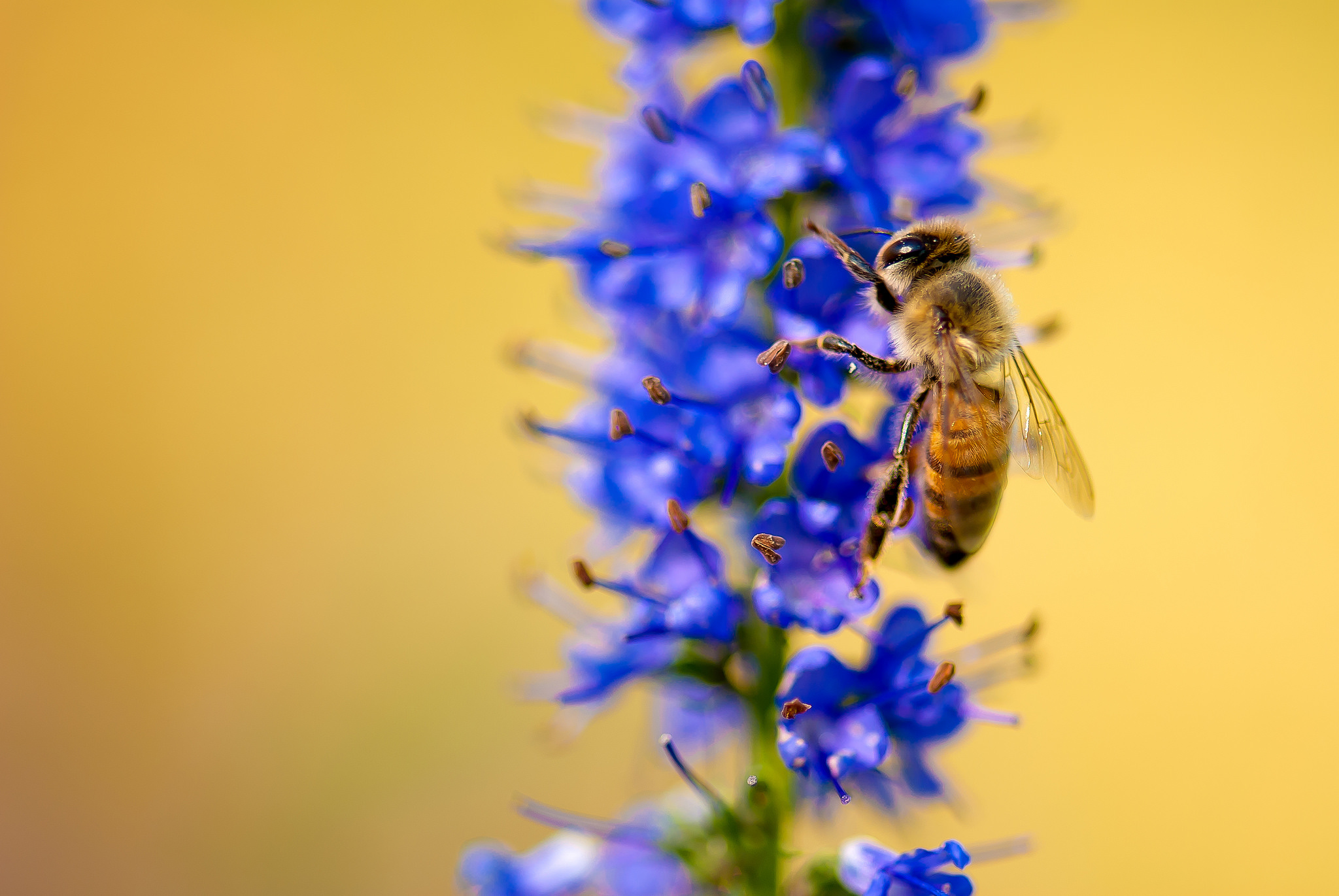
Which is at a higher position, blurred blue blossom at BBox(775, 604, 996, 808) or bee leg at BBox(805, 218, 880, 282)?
bee leg at BBox(805, 218, 880, 282)

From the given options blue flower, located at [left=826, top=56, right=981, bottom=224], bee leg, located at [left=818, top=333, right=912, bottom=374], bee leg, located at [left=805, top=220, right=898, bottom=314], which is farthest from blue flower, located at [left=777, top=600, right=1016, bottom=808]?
blue flower, located at [left=826, top=56, right=981, bottom=224]

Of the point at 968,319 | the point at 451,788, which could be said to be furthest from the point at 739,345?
the point at 451,788

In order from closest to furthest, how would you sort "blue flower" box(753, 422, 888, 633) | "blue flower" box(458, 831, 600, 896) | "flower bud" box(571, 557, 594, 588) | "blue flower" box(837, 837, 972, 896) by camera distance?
"blue flower" box(837, 837, 972, 896)
"blue flower" box(753, 422, 888, 633)
"flower bud" box(571, 557, 594, 588)
"blue flower" box(458, 831, 600, 896)

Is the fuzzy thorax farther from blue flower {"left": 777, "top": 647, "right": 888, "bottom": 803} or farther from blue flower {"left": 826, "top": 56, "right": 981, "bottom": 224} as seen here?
blue flower {"left": 777, "top": 647, "right": 888, "bottom": 803}

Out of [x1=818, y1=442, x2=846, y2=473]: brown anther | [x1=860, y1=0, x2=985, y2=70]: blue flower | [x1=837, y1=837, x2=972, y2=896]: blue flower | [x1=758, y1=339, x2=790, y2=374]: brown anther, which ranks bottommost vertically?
[x1=837, y1=837, x2=972, y2=896]: blue flower

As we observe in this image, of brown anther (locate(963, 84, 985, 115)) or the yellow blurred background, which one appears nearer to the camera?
brown anther (locate(963, 84, 985, 115))

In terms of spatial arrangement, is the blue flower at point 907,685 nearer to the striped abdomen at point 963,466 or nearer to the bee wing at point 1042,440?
the striped abdomen at point 963,466

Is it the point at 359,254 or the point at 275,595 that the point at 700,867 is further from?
the point at 359,254
